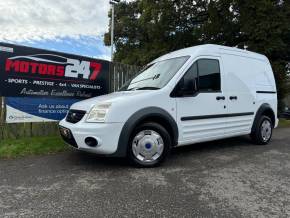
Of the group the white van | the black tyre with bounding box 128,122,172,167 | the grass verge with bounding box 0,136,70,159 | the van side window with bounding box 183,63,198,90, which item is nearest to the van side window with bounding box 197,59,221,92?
the white van

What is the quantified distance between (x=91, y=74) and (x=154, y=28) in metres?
9.64

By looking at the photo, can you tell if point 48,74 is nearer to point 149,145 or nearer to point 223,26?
point 149,145

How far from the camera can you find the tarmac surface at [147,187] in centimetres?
332

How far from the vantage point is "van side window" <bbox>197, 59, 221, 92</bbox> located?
5.75m

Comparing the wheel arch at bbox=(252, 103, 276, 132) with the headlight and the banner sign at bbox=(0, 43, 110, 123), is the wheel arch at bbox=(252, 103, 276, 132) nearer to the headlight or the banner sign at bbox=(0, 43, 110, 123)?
the headlight

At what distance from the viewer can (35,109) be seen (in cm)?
720

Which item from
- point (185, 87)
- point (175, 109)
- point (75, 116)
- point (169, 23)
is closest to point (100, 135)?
point (75, 116)

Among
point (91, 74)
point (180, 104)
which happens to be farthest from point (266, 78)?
point (91, 74)

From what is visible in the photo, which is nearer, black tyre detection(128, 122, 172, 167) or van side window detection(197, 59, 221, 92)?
black tyre detection(128, 122, 172, 167)

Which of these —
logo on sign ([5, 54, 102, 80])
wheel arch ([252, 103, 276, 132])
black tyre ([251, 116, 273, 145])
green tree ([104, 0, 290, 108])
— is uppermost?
green tree ([104, 0, 290, 108])

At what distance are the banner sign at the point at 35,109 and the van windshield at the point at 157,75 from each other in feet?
7.58

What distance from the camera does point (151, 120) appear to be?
5156 mm

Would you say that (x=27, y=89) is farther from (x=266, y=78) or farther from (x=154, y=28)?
(x=154, y=28)

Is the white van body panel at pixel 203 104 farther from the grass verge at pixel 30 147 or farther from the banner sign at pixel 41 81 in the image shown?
the banner sign at pixel 41 81
